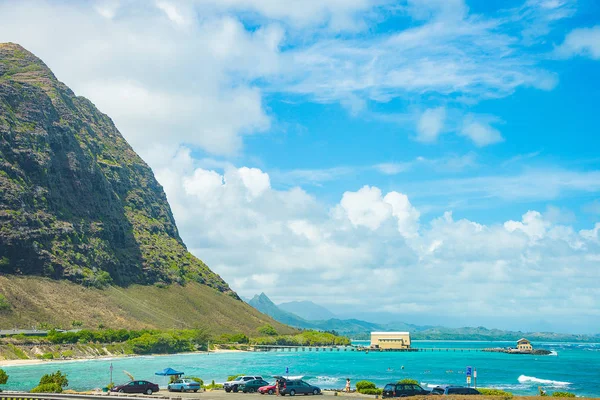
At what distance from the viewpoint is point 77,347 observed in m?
195

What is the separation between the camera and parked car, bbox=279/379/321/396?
69.1 metres

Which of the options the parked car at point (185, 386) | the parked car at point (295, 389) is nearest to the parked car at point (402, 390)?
the parked car at point (295, 389)

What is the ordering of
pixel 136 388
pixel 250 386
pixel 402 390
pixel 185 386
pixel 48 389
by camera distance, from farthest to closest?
pixel 185 386
pixel 250 386
pixel 136 388
pixel 48 389
pixel 402 390

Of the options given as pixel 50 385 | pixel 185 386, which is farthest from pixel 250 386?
pixel 50 385

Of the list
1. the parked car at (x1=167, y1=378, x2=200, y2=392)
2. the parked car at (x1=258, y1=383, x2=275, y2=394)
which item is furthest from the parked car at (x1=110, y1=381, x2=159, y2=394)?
the parked car at (x1=258, y1=383, x2=275, y2=394)

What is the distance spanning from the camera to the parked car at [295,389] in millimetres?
69062

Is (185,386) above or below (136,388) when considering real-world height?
above

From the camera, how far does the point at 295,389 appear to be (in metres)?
69.9

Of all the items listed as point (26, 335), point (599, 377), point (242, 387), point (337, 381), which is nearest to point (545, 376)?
point (599, 377)

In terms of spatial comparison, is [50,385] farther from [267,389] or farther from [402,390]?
[402,390]

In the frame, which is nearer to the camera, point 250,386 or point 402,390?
point 402,390

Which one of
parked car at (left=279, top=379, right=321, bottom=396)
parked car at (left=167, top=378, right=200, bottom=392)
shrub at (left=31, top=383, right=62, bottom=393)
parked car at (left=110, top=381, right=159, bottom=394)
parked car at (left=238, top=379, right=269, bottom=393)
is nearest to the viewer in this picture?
parked car at (left=279, top=379, right=321, bottom=396)

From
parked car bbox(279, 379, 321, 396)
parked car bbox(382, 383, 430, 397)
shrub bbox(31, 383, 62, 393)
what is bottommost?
shrub bbox(31, 383, 62, 393)

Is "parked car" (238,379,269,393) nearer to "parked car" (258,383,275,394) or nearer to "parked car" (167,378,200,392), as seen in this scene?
"parked car" (258,383,275,394)
